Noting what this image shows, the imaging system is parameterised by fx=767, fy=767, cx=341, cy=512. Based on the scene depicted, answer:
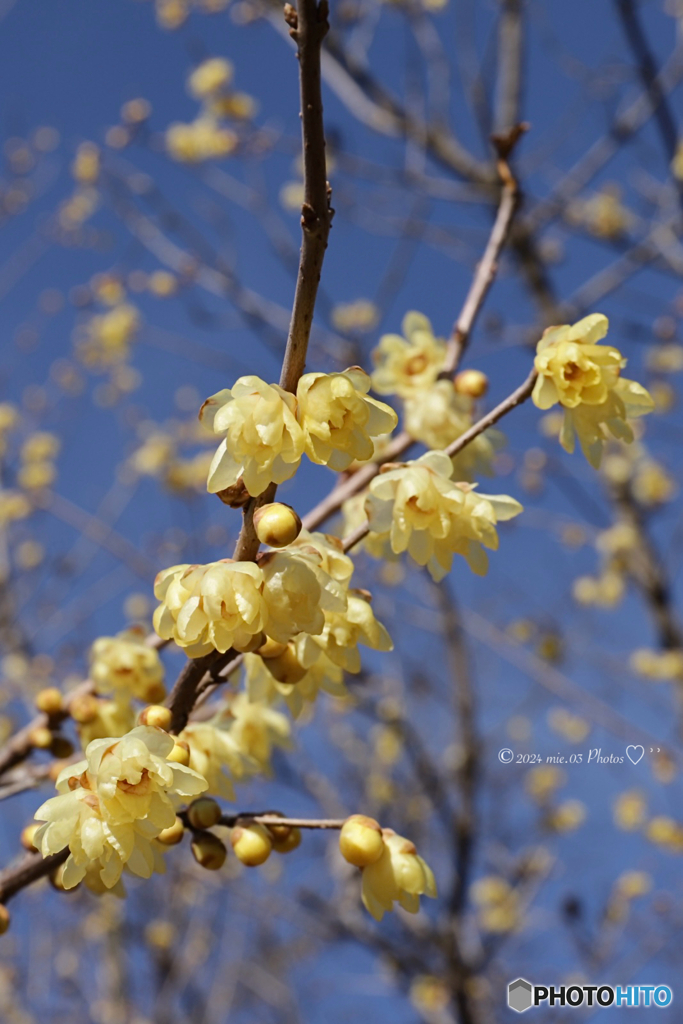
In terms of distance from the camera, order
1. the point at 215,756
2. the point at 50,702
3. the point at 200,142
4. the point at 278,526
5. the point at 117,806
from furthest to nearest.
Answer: the point at 200,142, the point at 50,702, the point at 215,756, the point at 117,806, the point at 278,526

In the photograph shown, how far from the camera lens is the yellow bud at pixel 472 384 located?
1860mm

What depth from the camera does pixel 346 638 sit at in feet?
4.42

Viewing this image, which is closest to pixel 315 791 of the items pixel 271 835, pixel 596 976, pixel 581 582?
pixel 596 976

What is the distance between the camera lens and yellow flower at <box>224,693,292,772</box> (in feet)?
5.80

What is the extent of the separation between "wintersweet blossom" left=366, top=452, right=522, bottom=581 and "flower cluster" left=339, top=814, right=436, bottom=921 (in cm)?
47

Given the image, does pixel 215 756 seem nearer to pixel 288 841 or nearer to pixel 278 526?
pixel 288 841

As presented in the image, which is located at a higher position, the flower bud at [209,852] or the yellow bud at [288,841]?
the yellow bud at [288,841]

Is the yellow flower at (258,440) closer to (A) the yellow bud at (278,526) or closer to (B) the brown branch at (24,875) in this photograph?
(A) the yellow bud at (278,526)

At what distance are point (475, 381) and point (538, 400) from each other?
0.49 metres

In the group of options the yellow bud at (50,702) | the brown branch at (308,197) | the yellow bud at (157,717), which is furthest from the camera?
the yellow bud at (50,702)

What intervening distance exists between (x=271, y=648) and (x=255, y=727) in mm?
599

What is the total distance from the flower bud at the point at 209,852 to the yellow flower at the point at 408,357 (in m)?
1.17

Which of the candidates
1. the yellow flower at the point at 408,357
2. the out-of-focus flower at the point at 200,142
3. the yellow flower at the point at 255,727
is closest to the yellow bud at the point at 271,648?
the yellow flower at the point at 255,727

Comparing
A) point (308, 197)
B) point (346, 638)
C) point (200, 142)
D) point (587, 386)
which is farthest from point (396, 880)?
point (200, 142)
